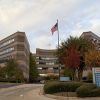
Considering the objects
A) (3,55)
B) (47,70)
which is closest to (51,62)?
(47,70)

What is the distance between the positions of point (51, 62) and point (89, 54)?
125 metres

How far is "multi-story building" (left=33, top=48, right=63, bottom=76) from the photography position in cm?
18812

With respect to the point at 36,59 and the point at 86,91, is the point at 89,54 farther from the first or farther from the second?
the point at 36,59

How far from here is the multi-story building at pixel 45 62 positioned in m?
188

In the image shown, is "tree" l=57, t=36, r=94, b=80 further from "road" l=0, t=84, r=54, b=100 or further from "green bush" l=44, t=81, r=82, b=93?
"green bush" l=44, t=81, r=82, b=93

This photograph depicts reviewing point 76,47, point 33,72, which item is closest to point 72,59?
point 76,47

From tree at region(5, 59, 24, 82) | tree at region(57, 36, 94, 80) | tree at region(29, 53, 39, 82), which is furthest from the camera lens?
tree at region(29, 53, 39, 82)

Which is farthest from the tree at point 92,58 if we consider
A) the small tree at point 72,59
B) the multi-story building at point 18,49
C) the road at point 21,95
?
the multi-story building at point 18,49

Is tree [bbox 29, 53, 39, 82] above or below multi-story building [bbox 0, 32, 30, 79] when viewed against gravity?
below

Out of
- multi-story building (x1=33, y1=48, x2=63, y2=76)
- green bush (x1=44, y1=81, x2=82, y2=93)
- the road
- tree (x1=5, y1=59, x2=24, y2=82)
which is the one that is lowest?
the road

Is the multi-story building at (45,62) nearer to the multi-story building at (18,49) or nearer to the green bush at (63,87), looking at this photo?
the multi-story building at (18,49)

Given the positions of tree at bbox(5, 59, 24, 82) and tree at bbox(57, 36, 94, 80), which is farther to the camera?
tree at bbox(5, 59, 24, 82)

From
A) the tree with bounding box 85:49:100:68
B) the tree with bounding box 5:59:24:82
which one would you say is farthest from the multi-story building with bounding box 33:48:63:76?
the tree with bounding box 85:49:100:68

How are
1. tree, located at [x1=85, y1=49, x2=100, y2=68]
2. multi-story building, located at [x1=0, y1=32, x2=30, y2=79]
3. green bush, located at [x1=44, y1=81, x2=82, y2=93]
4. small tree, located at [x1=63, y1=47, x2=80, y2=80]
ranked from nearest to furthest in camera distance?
green bush, located at [x1=44, y1=81, x2=82, y2=93]
small tree, located at [x1=63, y1=47, x2=80, y2=80]
tree, located at [x1=85, y1=49, x2=100, y2=68]
multi-story building, located at [x1=0, y1=32, x2=30, y2=79]
